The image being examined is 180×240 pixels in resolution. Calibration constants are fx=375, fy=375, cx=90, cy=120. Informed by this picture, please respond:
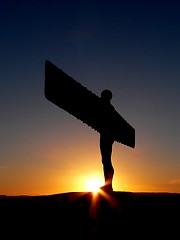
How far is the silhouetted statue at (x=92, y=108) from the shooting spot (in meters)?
7.77

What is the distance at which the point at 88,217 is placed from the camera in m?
7.12

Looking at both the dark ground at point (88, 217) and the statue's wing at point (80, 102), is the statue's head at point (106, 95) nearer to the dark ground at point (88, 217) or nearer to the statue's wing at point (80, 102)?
the statue's wing at point (80, 102)

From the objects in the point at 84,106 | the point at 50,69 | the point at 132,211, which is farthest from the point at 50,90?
the point at 132,211

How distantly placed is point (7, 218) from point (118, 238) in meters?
2.30

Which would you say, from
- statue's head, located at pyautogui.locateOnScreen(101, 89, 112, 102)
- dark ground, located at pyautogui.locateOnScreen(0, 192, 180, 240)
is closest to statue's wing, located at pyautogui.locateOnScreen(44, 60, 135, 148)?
statue's head, located at pyautogui.locateOnScreen(101, 89, 112, 102)

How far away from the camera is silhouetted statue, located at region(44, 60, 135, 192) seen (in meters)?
7.77

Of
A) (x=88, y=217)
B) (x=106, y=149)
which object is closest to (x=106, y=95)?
(x=106, y=149)

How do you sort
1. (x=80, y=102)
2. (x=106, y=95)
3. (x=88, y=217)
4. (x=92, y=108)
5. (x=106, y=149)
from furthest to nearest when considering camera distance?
(x=106, y=95), (x=106, y=149), (x=92, y=108), (x=80, y=102), (x=88, y=217)

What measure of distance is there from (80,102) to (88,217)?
275 cm

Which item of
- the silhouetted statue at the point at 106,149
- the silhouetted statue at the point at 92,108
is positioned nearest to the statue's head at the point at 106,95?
the silhouetted statue at the point at 92,108

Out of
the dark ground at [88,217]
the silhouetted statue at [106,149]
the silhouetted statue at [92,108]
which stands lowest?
the dark ground at [88,217]

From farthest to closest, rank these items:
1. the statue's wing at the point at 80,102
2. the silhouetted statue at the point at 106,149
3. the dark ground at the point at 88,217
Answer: the silhouetted statue at the point at 106,149 → the statue's wing at the point at 80,102 → the dark ground at the point at 88,217

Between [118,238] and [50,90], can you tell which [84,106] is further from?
[118,238]

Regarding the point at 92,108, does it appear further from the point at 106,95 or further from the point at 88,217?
the point at 88,217
